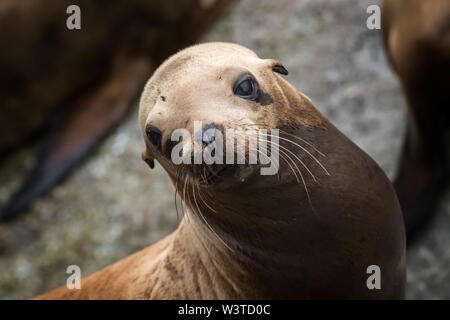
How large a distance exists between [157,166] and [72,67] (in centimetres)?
108

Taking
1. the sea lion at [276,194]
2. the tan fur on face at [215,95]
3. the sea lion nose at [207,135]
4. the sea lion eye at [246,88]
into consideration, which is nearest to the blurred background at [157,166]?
the sea lion at [276,194]

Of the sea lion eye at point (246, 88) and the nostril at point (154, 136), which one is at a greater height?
the sea lion eye at point (246, 88)

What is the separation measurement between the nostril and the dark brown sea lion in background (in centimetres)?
180

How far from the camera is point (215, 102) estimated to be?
1911mm

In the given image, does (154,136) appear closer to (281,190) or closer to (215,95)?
(215,95)

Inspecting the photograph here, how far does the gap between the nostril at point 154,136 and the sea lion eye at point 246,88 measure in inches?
11.3

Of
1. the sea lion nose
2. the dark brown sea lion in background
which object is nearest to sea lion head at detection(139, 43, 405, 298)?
the sea lion nose

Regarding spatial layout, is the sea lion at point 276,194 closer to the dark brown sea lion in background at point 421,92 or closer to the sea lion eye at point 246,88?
the sea lion eye at point 246,88

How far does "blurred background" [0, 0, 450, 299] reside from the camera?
13.7ft

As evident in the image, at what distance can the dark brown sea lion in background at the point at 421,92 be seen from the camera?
321cm

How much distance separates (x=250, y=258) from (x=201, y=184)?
0.43 metres

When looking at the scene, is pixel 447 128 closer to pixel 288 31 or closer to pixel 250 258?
pixel 288 31

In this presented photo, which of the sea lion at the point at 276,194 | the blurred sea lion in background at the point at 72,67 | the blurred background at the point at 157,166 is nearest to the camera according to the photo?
the sea lion at the point at 276,194

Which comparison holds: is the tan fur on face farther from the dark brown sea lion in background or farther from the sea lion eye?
the dark brown sea lion in background
